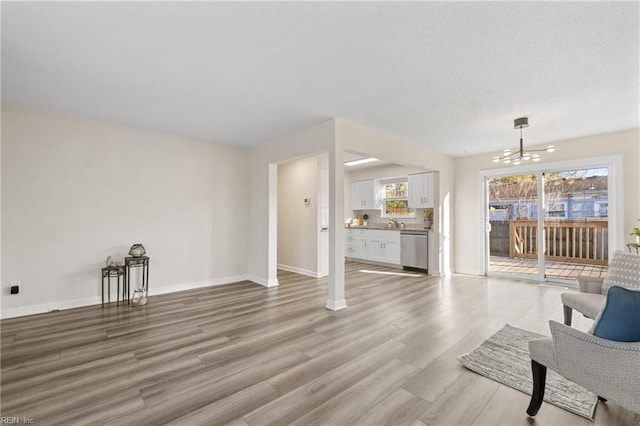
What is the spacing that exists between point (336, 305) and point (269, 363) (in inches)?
60.3

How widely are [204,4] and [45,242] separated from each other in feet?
12.5

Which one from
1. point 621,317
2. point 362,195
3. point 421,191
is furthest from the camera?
point 362,195

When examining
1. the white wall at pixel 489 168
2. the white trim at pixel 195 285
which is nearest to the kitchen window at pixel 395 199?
the white wall at pixel 489 168

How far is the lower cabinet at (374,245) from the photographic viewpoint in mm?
6781

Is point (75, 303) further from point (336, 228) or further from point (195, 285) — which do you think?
point (336, 228)

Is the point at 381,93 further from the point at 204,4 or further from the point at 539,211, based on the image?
the point at 539,211

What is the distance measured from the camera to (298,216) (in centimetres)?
622

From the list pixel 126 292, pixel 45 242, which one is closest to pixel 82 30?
pixel 45 242

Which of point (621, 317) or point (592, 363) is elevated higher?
point (621, 317)

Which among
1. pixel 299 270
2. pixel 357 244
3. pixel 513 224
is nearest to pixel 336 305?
pixel 299 270

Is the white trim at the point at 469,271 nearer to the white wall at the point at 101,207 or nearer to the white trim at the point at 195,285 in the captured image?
the white trim at the point at 195,285

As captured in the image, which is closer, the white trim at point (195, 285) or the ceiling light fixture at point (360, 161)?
the white trim at point (195, 285)

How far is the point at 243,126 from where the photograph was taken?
420 centimetres

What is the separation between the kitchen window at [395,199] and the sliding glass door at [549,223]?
6.52ft
